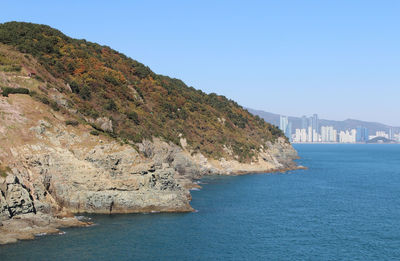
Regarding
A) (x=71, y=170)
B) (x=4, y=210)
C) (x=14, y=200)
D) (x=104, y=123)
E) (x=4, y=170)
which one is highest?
(x=104, y=123)

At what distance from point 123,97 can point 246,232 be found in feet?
207

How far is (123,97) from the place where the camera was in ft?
351

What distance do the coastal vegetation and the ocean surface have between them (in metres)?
20.5

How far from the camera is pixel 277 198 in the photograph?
78.4m

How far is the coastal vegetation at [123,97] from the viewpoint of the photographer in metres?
84.7

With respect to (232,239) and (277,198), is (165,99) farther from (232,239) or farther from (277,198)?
(232,239)

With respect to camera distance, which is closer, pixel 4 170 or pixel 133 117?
pixel 4 170

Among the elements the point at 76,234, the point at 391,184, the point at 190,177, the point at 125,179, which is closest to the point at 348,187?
the point at 391,184

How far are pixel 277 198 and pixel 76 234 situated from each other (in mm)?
41466

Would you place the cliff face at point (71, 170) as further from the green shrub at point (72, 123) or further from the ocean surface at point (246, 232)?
the ocean surface at point (246, 232)

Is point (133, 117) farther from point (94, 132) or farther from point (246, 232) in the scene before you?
point (246, 232)

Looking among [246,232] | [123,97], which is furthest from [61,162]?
[123,97]

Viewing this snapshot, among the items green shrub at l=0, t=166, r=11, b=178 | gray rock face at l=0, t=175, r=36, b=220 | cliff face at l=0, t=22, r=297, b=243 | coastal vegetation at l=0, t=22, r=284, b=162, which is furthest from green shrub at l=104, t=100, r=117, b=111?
gray rock face at l=0, t=175, r=36, b=220

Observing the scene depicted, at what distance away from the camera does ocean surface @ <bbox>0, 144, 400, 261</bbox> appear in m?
43.6
